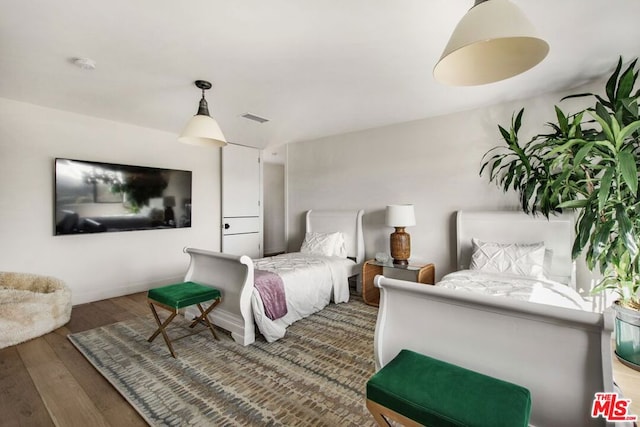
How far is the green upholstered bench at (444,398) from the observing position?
103cm

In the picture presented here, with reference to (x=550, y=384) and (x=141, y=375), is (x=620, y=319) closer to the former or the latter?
(x=550, y=384)

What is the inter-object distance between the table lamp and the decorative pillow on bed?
816mm

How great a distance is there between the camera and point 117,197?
3914mm

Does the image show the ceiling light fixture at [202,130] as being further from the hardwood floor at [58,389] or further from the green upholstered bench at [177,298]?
the hardwood floor at [58,389]

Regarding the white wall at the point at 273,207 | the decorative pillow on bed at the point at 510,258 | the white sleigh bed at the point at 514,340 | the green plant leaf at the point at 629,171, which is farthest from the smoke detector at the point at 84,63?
the white wall at the point at 273,207

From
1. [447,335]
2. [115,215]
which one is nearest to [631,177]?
[447,335]

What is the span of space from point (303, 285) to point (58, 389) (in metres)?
2.12

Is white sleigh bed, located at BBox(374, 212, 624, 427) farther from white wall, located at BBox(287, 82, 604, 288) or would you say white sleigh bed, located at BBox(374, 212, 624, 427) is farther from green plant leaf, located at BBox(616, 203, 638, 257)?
white wall, located at BBox(287, 82, 604, 288)

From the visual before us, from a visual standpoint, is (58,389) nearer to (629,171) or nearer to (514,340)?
(514,340)

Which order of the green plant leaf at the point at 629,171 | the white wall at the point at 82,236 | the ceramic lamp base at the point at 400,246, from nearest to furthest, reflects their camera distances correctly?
the green plant leaf at the point at 629,171, the white wall at the point at 82,236, the ceramic lamp base at the point at 400,246

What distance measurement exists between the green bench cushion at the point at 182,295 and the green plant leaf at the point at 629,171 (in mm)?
3027

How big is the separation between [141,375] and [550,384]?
262 cm

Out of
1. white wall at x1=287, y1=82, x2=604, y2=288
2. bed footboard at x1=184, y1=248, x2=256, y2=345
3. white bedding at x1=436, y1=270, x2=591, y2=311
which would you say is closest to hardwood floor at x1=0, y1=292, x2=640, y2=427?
white bedding at x1=436, y1=270, x2=591, y2=311

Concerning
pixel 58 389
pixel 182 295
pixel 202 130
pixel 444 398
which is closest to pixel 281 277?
pixel 182 295
